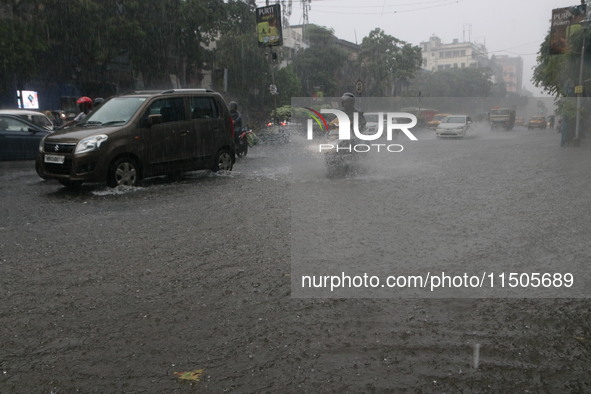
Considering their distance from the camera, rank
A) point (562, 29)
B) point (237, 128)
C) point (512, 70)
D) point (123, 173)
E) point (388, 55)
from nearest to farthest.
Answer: point (123, 173)
point (237, 128)
point (562, 29)
point (388, 55)
point (512, 70)

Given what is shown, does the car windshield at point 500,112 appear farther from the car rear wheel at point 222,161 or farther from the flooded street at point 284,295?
the flooded street at point 284,295

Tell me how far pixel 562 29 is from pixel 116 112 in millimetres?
23648

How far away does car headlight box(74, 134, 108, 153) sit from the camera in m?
9.98

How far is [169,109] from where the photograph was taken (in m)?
11.5

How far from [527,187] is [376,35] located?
55440 mm

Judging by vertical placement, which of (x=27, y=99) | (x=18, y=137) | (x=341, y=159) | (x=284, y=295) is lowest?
(x=284, y=295)

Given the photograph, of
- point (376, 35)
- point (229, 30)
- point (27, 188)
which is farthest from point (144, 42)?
point (376, 35)

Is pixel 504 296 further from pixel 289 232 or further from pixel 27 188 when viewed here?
pixel 27 188

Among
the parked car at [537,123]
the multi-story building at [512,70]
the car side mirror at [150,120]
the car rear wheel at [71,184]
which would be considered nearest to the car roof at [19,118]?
the car rear wheel at [71,184]

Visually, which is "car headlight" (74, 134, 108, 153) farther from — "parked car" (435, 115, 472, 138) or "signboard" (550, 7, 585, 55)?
"signboard" (550, 7, 585, 55)

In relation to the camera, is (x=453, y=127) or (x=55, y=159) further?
(x=453, y=127)

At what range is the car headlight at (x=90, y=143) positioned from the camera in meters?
9.98

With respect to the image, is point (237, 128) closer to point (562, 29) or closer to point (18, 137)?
point (18, 137)

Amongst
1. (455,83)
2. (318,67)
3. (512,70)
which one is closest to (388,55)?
(318,67)
